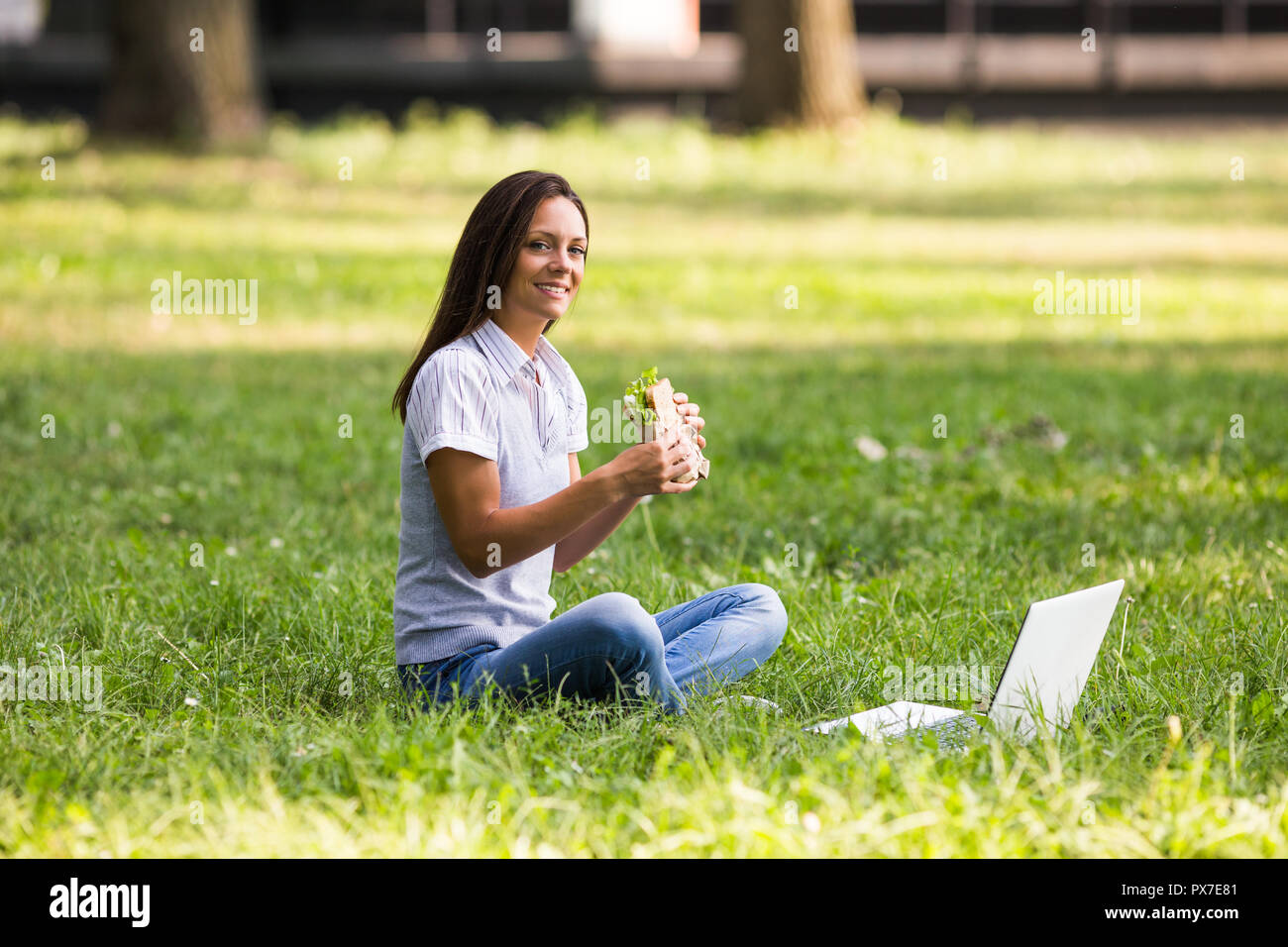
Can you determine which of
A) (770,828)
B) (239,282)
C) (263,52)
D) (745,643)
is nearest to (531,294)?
(745,643)

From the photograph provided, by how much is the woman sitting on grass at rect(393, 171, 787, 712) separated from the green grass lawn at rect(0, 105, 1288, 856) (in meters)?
0.16

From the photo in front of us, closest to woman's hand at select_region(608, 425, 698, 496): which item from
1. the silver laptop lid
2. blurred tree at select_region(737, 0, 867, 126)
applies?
the silver laptop lid

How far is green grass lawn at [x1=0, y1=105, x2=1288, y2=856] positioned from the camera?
314 centimetres

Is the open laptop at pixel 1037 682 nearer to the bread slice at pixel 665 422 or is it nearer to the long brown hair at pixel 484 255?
the bread slice at pixel 665 422

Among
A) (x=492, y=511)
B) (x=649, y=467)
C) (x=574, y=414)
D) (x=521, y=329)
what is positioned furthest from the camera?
(x=574, y=414)

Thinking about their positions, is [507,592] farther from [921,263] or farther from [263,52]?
[263,52]

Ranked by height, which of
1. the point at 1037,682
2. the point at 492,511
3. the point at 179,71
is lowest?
the point at 1037,682

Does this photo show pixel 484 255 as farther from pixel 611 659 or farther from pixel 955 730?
pixel 955 730

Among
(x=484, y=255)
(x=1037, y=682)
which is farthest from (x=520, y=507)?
(x=1037, y=682)

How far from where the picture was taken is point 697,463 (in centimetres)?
347

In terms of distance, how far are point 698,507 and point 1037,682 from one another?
9.04ft

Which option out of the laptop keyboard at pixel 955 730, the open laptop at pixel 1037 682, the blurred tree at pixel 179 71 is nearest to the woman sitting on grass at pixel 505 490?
the open laptop at pixel 1037 682

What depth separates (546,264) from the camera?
3.62 metres
